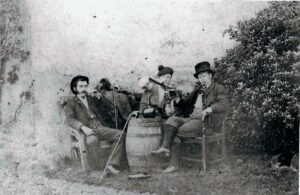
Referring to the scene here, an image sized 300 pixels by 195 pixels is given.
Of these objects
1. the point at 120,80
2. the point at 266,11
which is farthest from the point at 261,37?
the point at 120,80

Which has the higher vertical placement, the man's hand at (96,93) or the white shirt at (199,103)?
the man's hand at (96,93)

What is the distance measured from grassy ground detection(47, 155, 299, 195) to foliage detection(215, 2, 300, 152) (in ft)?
0.84

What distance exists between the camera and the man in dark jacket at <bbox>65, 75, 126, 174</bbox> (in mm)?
5895

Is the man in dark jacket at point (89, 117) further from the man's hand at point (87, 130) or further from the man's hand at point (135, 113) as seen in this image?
the man's hand at point (135, 113)

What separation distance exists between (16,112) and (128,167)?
76.0 inches

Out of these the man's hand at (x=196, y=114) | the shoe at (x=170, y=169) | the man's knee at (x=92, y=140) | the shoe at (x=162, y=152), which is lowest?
the shoe at (x=170, y=169)

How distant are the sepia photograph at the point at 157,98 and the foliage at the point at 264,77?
14 mm

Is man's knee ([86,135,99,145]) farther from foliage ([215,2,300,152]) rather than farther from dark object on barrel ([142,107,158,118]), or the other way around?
foliage ([215,2,300,152])

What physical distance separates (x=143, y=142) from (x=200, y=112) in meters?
0.90

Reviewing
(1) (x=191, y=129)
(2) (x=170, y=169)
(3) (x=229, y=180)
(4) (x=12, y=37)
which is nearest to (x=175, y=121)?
(1) (x=191, y=129)

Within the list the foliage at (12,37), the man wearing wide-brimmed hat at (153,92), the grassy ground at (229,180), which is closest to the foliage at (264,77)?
the grassy ground at (229,180)

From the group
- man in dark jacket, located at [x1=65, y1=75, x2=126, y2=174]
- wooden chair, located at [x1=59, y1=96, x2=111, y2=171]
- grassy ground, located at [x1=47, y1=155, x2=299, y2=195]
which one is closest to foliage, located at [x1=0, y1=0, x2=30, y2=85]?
man in dark jacket, located at [x1=65, y1=75, x2=126, y2=174]

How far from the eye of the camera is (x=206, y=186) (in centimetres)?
566

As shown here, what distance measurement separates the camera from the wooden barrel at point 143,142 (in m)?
5.74
